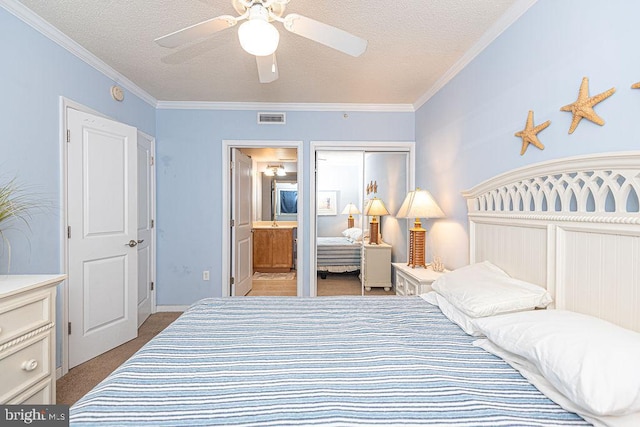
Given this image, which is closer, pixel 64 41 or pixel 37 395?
pixel 37 395

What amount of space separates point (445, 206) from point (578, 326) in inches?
78.4

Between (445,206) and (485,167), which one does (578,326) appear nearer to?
(485,167)

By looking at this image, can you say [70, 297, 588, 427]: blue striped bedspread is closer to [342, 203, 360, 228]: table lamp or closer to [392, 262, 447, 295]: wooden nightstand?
[392, 262, 447, 295]: wooden nightstand

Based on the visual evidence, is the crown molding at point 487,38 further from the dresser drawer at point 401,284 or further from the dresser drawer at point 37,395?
the dresser drawer at point 37,395

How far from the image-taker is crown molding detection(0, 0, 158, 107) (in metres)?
1.96

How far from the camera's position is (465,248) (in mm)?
2551

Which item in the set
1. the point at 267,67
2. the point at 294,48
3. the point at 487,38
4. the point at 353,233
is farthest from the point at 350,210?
the point at 267,67

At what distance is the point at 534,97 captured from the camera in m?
1.78

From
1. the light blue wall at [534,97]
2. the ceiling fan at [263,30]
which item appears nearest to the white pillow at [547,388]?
the light blue wall at [534,97]

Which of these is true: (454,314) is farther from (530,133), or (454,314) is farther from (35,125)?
(35,125)

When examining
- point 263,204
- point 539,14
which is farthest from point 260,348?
point 263,204

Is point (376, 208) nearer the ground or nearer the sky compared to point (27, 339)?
nearer the sky

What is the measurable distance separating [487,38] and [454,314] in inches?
75.5

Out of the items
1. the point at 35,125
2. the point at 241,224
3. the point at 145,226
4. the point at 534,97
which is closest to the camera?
the point at 534,97
